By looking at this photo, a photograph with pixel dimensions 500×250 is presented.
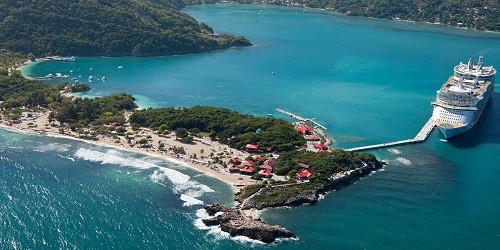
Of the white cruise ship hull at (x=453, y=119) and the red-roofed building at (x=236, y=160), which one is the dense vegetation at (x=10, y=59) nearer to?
the red-roofed building at (x=236, y=160)

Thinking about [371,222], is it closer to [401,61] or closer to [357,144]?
[357,144]

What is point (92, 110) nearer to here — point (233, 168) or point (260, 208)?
point (233, 168)

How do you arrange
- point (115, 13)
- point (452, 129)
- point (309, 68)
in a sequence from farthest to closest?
point (115, 13), point (309, 68), point (452, 129)

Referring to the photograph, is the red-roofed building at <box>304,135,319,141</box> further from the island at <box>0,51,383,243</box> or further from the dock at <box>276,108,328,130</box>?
the dock at <box>276,108,328,130</box>

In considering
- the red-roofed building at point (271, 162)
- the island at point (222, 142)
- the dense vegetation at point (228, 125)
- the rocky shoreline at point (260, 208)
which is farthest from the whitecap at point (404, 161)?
the red-roofed building at point (271, 162)

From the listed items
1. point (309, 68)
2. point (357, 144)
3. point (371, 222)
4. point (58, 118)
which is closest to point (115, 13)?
point (309, 68)

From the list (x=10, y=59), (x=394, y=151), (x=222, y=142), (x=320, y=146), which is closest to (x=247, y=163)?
(x=222, y=142)
